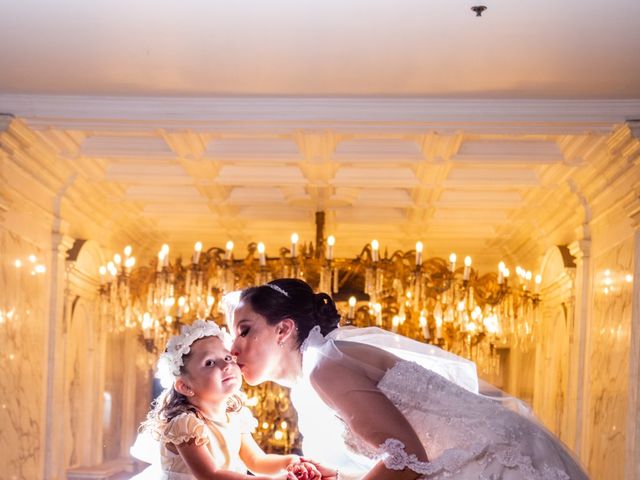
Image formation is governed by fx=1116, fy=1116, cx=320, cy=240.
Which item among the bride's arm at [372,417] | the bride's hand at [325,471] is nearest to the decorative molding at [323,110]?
the bride's hand at [325,471]

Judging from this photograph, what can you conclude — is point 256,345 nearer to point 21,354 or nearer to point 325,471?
point 325,471

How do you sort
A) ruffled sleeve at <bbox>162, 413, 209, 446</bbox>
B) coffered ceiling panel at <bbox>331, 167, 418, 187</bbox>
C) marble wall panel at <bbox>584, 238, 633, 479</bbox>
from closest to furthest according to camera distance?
1. ruffled sleeve at <bbox>162, 413, 209, 446</bbox>
2. marble wall panel at <bbox>584, 238, 633, 479</bbox>
3. coffered ceiling panel at <bbox>331, 167, 418, 187</bbox>

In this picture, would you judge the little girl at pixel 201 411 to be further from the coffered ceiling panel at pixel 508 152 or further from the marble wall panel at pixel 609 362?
the coffered ceiling panel at pixel 508 152

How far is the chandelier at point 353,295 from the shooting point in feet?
39.1

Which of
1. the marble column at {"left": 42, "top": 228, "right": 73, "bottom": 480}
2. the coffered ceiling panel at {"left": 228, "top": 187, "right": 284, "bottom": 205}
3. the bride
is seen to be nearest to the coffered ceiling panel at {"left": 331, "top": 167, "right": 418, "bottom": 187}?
the coffered ceiling panel at {"left": 228, "top": 187, "right": 284, "bottom": 205}

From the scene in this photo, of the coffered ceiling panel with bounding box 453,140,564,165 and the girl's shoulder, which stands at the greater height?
the coffered ceiling panel with bounding box 453,140,564,165

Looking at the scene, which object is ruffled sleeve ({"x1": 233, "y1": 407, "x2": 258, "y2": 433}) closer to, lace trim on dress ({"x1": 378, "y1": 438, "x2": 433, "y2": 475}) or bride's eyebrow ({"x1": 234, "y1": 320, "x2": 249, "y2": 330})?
bride's eyebrow ({"x1": 234, "y1": 320, "x2": 249, "y2": 330})

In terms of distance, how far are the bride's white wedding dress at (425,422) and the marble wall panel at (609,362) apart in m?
5.53

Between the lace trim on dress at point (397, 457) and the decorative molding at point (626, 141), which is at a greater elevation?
the decorative molding at point (626, 141)

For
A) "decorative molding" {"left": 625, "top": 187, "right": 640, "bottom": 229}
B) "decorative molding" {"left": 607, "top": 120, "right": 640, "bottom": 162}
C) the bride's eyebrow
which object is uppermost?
"decorative molding" {"left": 607, "top": 120, "right": 640, "bottom": 162}

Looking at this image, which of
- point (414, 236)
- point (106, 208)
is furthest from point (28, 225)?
point (414, 236)

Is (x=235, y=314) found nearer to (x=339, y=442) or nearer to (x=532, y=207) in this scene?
(x=339, y=442)

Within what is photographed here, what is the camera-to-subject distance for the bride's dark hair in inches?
171

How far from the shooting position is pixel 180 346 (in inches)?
205
